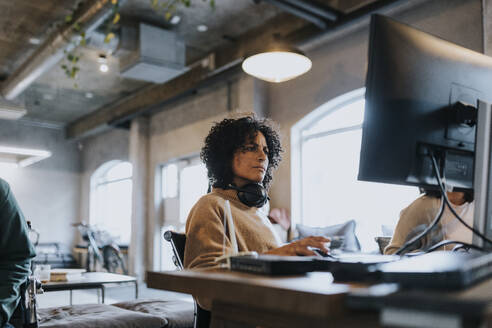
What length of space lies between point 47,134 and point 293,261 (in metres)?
11.8

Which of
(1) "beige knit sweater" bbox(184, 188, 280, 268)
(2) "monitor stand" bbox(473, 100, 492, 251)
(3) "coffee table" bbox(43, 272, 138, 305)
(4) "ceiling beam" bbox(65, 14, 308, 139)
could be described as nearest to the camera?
(2) "monitor stand" bbox(473, 100, 492, 251)

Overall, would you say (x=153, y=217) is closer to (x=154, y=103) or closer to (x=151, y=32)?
(x=154, y=103)

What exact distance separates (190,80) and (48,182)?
19.8ft

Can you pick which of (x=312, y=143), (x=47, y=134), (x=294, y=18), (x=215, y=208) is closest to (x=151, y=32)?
(x=294, y=18)

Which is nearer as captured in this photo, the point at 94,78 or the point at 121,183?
the point at 94,78

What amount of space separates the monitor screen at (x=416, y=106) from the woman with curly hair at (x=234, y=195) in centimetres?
31

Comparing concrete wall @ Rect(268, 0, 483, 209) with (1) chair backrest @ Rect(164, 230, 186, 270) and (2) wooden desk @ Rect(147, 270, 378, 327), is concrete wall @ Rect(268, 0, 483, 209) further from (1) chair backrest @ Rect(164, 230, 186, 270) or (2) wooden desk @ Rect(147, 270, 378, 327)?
(2) wooden desk @ Rect(147, 270, 378, 327)

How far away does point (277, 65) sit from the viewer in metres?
4.15

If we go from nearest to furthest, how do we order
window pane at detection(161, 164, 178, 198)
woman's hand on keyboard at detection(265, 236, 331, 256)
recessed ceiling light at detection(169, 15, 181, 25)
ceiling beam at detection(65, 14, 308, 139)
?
woman's hand on keyboard at detection(265, 236, 331, 256) → recessed ceiling light at detection(169, 15, 181, 25) → ceiling beam at detection(65, 14, 308, 139) → window pane at detection(161, 164, 178, 198)

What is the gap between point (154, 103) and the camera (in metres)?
8.15

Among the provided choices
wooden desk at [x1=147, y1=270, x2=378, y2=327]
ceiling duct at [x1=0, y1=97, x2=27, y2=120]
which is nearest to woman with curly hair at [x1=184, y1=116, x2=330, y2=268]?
wooden desk at [x1=147, y1=270, x2=378, y2=327]

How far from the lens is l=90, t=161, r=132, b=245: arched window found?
1072 cm

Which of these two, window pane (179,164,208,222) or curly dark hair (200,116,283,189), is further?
window pane (179,164,208,222)

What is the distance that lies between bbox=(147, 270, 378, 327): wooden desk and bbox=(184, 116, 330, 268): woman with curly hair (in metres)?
0.24
